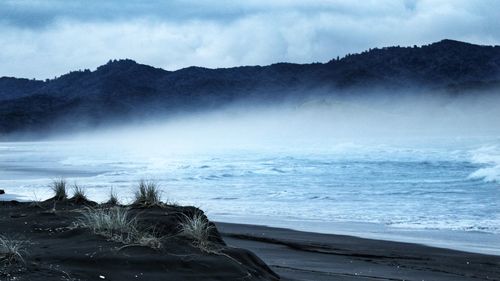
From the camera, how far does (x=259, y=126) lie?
14138 cm

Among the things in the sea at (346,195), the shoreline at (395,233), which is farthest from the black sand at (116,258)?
the sea at (346,195)

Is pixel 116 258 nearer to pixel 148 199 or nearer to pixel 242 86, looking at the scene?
pixel 148 199

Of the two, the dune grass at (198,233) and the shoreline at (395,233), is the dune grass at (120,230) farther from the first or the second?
the shoreline at (395,233)

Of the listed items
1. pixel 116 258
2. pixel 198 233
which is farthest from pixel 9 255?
pixel 198 233

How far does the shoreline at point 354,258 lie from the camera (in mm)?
7125

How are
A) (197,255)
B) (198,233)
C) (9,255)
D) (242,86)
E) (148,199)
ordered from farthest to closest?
(242,86)
(148,199)
(198,233)
(197,255)
(9,255)

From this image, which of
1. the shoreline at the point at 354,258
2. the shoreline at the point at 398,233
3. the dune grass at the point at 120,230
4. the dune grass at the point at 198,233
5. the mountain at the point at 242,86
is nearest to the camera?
the dune grass at the point at 120,230

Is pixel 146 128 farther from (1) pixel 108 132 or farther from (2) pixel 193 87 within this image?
(2) pixel 193 87

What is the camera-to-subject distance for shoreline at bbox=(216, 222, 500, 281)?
712 cm

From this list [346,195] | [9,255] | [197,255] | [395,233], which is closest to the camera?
[9,255]

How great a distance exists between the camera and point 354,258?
834 centimetres

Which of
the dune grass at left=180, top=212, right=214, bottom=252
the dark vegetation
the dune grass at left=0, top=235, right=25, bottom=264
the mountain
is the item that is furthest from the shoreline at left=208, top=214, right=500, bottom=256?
the mountain

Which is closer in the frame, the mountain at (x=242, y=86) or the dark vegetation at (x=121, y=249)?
the dark vegetation at (x=121, y=249)

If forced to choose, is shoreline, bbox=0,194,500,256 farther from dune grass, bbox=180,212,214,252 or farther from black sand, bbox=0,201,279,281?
black sand, bbox=0,201,279,281
